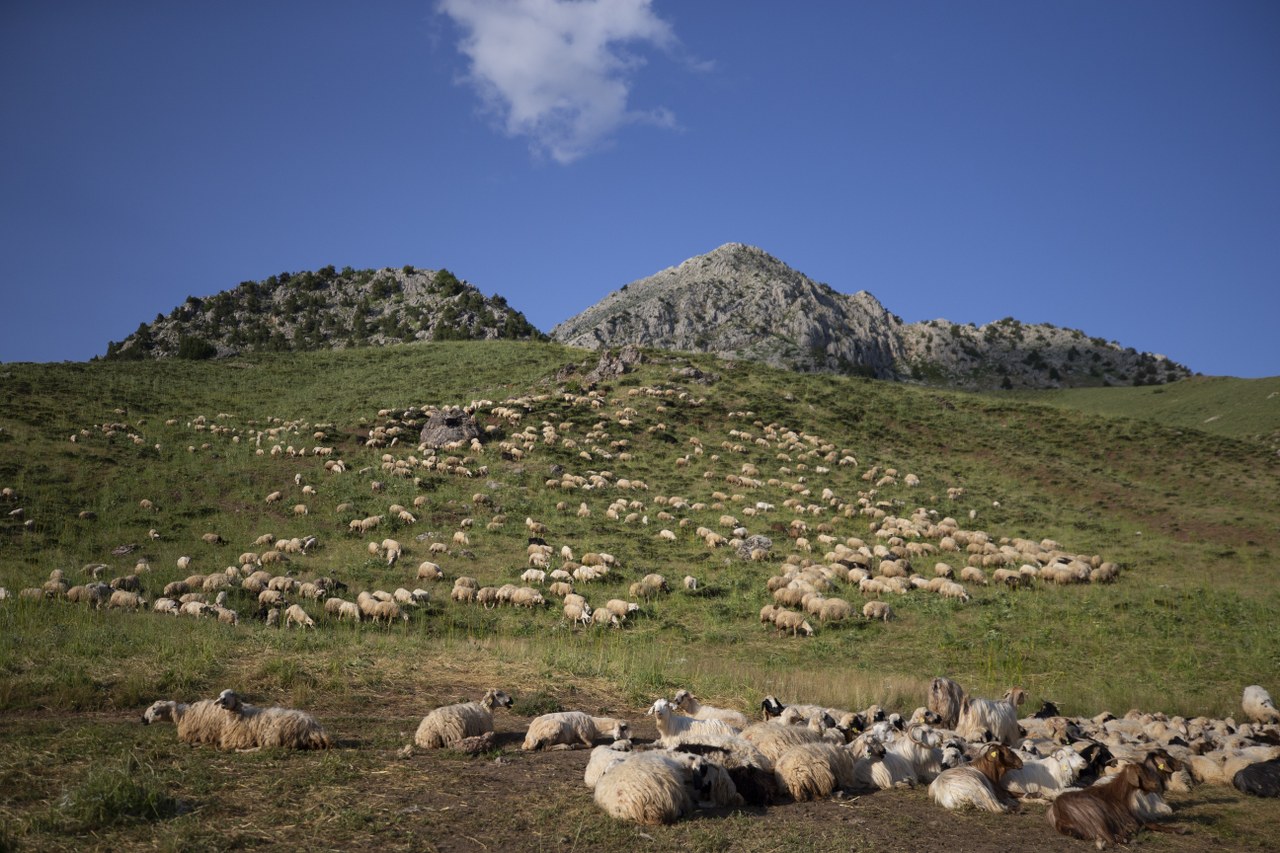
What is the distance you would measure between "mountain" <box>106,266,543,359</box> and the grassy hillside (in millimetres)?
63044

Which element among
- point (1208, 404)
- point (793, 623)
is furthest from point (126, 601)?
point (1208, 404)

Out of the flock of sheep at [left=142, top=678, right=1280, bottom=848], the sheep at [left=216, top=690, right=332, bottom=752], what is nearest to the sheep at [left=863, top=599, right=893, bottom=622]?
the flock of sheep at [left=142, top=678, right=1280, bottom=848]

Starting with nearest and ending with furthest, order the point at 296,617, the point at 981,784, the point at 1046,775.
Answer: the point at 981,784 < the point at 1046,775 < the point at 296,617

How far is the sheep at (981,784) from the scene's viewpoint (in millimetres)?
7426

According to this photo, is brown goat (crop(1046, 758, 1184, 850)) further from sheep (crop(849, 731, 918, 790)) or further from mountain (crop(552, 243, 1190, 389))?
mountain (crop(552, 243, 1190, 389))

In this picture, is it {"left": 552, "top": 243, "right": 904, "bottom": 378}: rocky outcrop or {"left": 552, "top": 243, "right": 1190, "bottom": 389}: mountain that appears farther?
{"left": 552, "top": 243, "right": 1190, "bottom": 389}: mountain

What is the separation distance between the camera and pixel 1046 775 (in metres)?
8.07

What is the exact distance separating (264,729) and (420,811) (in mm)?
2370

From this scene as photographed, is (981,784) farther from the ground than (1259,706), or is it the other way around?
(981,784)

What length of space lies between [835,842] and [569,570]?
15857 mm

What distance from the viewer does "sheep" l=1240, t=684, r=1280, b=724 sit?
1201cm

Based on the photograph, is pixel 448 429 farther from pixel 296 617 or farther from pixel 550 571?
pixel 296 617

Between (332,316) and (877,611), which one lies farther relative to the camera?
(332,316)

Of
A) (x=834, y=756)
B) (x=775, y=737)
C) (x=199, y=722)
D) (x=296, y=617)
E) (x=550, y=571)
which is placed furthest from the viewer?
(x=550, y=571)
